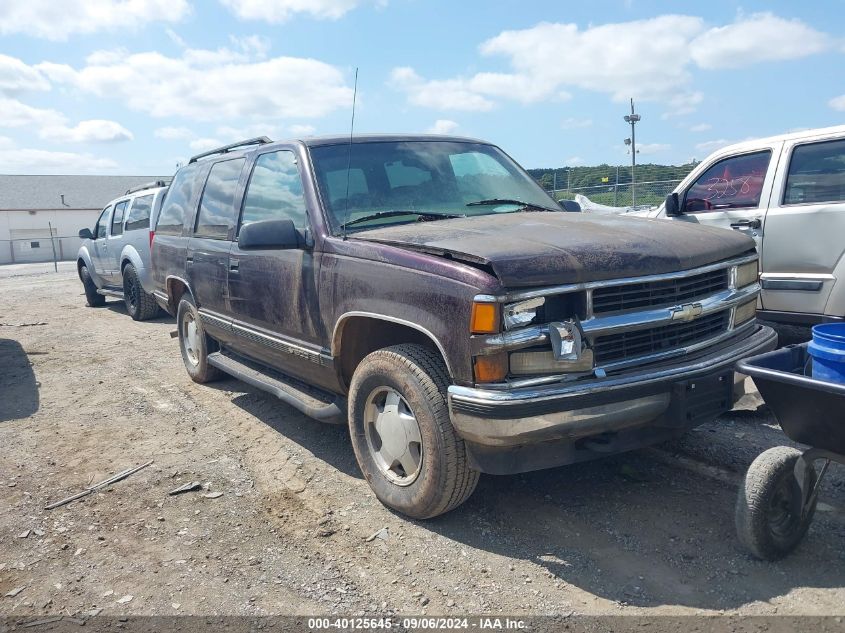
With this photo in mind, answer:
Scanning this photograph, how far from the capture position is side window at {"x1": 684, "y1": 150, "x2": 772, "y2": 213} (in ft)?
19.8

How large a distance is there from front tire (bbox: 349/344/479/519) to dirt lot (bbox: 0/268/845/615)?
19 centimetres

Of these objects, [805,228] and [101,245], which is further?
[101,245]

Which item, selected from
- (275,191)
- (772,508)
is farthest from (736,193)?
(275,191)

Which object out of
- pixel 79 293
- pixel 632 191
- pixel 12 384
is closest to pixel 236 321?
pixel 12 384

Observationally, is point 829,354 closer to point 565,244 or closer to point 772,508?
point 772,508

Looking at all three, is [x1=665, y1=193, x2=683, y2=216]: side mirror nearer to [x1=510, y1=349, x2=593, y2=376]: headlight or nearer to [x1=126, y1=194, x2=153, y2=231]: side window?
[x1=510, y1=349, x2=593, y2=376]: headlight

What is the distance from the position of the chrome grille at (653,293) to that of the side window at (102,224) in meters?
11.1

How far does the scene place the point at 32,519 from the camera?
12.7 feet

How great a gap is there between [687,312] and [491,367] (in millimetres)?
1069

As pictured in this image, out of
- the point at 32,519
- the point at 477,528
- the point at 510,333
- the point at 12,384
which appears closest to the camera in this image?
the point at 510,333

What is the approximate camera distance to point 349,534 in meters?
3.53

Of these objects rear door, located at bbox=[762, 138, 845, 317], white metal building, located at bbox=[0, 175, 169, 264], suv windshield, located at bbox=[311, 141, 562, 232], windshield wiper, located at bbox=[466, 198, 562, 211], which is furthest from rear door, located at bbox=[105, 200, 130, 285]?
white metal building, located at bbox=[0, 175, 169, 264]

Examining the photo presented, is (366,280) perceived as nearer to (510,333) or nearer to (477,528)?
(510,333)

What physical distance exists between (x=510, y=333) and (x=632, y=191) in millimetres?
17397
